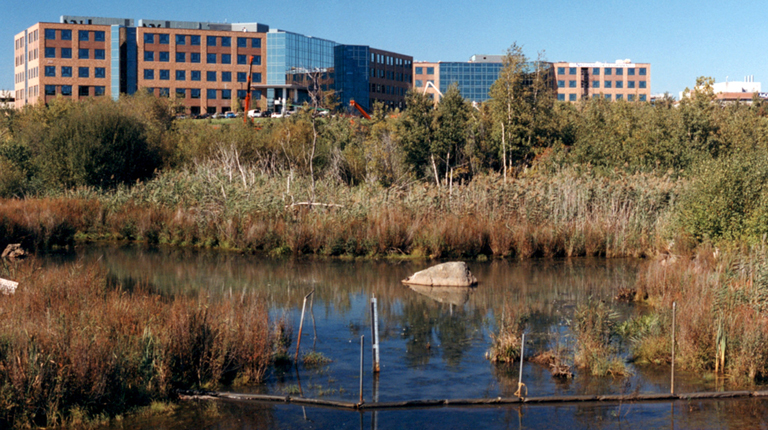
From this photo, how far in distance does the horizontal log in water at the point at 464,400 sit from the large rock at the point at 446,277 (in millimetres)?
8127

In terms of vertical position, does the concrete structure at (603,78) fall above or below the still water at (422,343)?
above

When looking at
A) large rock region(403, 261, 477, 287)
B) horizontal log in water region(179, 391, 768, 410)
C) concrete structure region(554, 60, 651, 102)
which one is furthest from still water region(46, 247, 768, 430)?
concrete structure region(554, 60, 651, 102)

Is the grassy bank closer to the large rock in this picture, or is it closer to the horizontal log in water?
the horizontal log in water

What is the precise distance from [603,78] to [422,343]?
144348 millimetres

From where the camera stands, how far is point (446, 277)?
1744cm

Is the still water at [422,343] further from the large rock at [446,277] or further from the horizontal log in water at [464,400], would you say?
the large rock at [446,277]

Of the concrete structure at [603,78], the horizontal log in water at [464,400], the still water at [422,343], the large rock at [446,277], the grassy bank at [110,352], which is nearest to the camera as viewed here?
the grassy bank at [110,352]

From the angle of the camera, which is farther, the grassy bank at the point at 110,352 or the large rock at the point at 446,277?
the large rock at the point at 446,277

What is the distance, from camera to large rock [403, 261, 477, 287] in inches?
681

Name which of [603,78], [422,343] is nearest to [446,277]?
[422,343]

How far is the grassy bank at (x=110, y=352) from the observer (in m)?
7.96

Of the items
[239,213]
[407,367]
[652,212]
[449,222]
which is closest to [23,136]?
[239,213]

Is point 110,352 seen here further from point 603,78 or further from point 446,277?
point 603,78

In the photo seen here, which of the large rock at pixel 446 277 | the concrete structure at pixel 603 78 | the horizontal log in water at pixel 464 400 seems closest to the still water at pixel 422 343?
the horizontal log in water at pixel 464 400
